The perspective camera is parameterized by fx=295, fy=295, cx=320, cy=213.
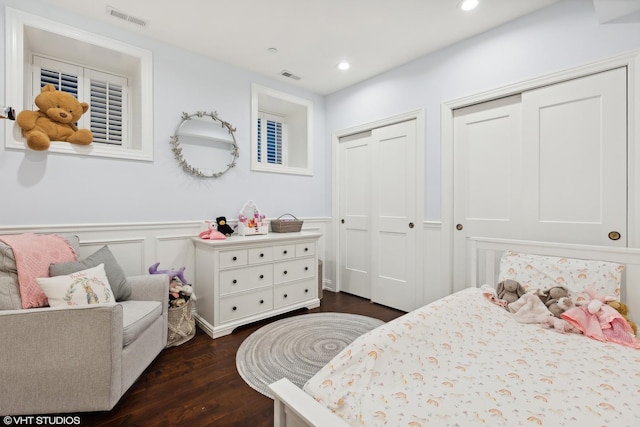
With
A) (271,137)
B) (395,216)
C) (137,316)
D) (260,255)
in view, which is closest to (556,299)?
(395,216)

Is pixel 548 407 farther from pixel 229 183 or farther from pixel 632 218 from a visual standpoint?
pixel 229 183

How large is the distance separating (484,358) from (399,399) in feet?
1.64

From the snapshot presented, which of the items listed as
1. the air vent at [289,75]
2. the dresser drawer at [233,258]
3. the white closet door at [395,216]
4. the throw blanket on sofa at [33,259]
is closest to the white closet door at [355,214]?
the white closet door at [395,216]

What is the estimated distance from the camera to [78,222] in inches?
91.4

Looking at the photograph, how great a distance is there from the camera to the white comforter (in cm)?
91

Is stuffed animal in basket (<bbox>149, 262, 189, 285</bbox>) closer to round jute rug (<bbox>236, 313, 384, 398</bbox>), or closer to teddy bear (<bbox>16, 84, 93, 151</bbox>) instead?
round jute rug (<bbox>236, 313, 384, 398</bbox>)

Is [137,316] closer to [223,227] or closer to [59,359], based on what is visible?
[59,359]

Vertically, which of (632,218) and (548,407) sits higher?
(632,218)

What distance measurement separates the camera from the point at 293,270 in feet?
10.1

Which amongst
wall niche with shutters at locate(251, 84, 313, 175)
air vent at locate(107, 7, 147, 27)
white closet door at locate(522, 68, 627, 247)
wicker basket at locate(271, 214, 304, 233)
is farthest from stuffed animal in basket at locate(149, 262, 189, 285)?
white closet door at locate(522, 68, 627, 247)

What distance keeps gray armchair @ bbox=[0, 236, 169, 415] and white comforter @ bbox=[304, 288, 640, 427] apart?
1143mm

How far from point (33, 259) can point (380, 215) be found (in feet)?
9.68

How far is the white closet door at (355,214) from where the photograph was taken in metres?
3.61

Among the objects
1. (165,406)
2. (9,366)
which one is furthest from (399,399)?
(9,366)
